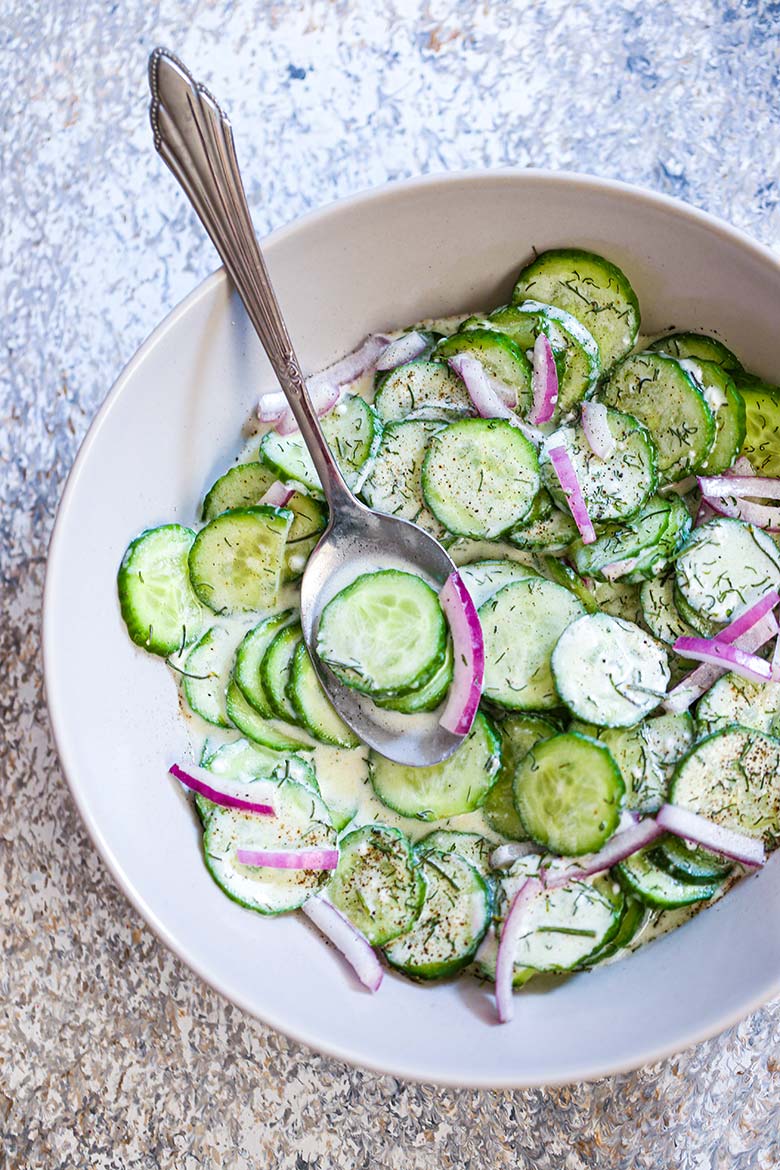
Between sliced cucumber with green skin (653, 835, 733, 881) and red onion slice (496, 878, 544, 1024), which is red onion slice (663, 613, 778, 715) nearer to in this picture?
sliced cucumber with green skin (653, 835, 733, 881)

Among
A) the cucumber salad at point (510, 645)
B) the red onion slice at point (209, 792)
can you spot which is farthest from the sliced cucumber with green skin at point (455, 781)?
the red onion slice at point (209, 792)

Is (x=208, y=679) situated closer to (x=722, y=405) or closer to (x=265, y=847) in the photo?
(x=265, y=847)

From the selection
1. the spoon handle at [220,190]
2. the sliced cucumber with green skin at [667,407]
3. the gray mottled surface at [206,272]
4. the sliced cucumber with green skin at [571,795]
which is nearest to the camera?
the spoon handle at [220,190]

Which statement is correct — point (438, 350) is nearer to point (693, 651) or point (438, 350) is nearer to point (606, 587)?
point (606, 587)

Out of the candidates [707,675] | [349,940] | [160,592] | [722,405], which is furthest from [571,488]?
[349,940]

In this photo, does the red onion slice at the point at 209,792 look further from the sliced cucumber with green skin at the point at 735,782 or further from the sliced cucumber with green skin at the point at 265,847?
the sliced cucumber with green skin at the point at 735,782

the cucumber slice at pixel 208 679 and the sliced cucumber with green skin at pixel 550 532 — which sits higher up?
the sliced cucumber with green skin at pixel 550 532

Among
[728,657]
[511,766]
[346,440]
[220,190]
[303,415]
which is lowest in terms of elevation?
[511,766]
